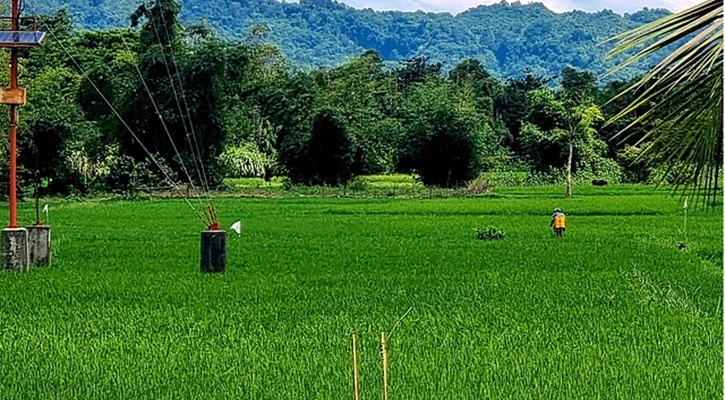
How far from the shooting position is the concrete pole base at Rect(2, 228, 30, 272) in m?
9.61

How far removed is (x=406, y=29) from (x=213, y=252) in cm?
13270

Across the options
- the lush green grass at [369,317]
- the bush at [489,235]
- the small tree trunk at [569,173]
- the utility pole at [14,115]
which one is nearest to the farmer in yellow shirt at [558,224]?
the lush green grass at [369,317]

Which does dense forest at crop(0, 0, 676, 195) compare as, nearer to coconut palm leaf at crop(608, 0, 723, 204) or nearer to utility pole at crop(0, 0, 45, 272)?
utility pole at crop(0, 0, 45, 272)

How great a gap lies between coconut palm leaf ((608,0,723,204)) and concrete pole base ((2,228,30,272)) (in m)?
7.09

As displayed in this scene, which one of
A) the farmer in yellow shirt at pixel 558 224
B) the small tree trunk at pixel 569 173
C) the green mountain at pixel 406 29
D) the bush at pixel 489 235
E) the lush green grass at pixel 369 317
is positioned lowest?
the lush green grass at pixel 369 317

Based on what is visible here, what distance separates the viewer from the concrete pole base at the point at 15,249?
378 inches

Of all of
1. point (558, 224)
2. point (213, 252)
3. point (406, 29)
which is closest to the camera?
point (213, 252)

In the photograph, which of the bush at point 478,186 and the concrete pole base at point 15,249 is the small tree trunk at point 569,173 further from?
the concrete pole base at point 15,249

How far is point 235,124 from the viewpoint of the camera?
31875 millimetres

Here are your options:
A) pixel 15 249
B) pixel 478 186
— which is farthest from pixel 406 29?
pixel 15 249

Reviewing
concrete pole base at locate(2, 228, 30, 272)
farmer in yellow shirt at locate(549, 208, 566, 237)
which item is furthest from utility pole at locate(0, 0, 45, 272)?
farmer in yellow shirt at locate(549, 208, 566, 237)

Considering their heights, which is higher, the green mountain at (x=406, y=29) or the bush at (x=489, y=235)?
the green mountain at (x=406, y=29)

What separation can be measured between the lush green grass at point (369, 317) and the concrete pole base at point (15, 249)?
0.27 m

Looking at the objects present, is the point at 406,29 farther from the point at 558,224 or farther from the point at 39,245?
the point at 39,245
